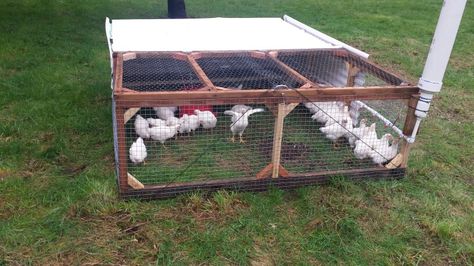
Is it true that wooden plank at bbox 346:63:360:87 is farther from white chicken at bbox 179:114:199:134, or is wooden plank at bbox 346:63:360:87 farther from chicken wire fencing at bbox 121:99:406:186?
white chicken at bbox 179:114:199:134

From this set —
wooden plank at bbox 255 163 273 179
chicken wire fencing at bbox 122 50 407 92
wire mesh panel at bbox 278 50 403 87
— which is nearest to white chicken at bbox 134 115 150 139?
chicken wire fencing at bbox 122 50 407 92

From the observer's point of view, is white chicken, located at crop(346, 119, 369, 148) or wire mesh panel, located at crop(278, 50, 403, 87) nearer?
white chicken, located at crop(346, 119, 369, 148)

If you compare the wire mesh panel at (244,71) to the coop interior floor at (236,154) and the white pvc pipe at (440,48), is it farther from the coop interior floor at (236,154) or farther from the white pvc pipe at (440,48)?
the white pvc pipe at (440,48)

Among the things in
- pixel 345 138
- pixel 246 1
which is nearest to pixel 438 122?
pixel 345 138

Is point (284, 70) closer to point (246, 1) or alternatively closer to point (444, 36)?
point (444, 36)

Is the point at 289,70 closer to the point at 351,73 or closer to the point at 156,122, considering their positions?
the point at 351,73

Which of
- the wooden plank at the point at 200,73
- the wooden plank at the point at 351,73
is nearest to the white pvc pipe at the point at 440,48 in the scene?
the wooden plank at the point at 351,73

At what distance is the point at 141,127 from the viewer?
379cm

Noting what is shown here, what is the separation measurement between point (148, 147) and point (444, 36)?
2.43 meters

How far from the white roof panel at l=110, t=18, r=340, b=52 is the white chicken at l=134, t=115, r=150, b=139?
0.60 metres

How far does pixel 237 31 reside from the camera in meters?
4.82

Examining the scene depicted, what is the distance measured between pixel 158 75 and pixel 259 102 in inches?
55.8

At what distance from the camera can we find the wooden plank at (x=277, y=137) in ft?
10.5

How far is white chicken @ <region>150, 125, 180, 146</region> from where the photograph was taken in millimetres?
3768
